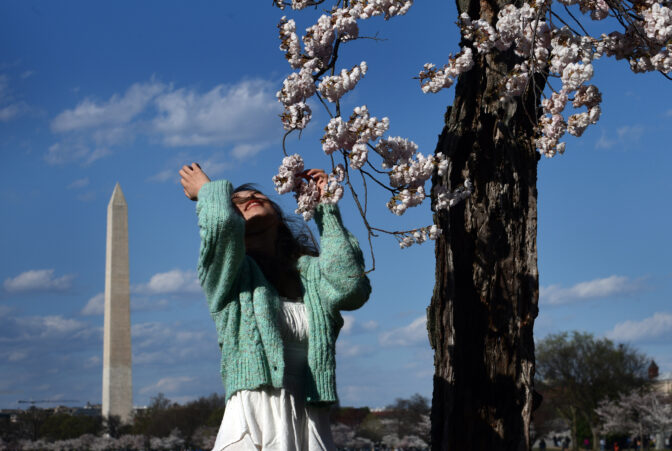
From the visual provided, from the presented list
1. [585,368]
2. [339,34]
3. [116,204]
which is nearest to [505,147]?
[339,34]

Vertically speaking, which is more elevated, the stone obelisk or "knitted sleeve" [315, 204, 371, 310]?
the stone obelisk

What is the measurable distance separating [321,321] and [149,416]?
45.5m

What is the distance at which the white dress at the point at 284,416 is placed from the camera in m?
3.34

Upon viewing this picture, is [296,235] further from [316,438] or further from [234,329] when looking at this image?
[316,438]

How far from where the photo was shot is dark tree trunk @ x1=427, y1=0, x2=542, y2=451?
4469 millimetres

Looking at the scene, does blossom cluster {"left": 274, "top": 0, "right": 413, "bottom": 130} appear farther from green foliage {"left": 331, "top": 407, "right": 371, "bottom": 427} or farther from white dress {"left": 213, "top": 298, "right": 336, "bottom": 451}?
green foliage {"left": 331, "top": 407, "right": 371, "bottom": 427}

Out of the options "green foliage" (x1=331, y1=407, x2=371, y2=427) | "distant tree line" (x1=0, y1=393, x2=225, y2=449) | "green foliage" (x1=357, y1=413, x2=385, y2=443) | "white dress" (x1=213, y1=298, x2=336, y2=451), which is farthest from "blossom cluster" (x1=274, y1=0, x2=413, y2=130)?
"green foliage" (x1=331, y1=407, x2=371, y2=427)

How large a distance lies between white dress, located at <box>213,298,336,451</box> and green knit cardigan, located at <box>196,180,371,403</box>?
5 cm

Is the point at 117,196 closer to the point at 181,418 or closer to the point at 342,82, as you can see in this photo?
the point at 181,418

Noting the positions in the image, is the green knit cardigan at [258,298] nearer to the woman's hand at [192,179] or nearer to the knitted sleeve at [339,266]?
the knitted sleeve at [339,266]

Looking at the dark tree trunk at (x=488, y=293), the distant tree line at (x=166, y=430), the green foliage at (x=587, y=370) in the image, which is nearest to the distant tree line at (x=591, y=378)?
the green foliage at (x=587, y=370)

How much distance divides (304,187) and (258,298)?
55 centimetres

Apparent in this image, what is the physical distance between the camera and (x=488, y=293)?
4520mm

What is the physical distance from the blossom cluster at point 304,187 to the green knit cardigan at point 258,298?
81 mm
